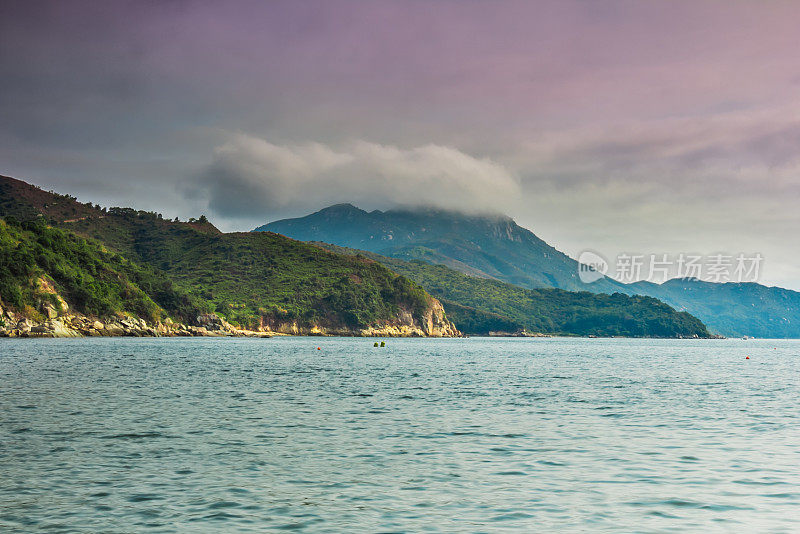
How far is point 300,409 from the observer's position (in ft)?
114

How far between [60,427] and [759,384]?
54.6 metres

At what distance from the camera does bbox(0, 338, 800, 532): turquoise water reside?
15.0 meters

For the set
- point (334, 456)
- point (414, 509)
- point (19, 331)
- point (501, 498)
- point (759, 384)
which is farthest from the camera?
point (19, 331)

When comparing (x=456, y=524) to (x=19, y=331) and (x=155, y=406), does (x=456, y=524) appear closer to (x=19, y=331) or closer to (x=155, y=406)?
(x=155, y=406)

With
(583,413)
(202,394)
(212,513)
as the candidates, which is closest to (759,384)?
(583,413)

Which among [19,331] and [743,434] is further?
[19,331]

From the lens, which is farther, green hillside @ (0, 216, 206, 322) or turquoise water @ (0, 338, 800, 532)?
green hillside @ (0, 216, 206, 322)

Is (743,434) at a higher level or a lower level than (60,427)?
higher

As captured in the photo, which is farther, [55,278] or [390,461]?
Answer: [55,278]

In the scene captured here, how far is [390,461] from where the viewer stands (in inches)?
842

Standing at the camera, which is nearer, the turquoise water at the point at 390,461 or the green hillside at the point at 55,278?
the turquoise water at the point at 390,461

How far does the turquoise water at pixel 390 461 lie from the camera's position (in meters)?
15.0

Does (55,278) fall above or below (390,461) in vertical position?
above

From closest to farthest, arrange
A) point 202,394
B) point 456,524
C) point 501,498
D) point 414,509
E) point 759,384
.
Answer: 1. point 456,524
2. point 414,509
3. point 501,498
4. point 202,394
5. point 759,384
